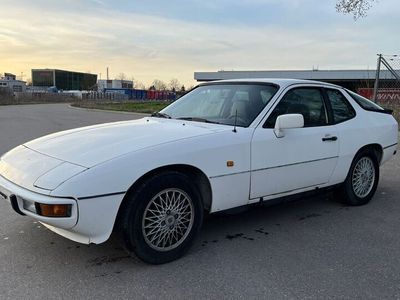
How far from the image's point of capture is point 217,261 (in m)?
3.70

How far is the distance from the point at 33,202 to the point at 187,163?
1219 millimetres

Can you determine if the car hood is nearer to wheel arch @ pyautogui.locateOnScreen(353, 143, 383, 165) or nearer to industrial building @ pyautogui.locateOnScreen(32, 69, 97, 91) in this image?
wheel arch @ pyautogui.locateOnScreen(353, 143, 383, 165)

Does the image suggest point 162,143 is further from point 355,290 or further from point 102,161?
point 355,290

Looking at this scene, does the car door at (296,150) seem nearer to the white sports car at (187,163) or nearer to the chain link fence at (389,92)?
the white sports car at (187,163)

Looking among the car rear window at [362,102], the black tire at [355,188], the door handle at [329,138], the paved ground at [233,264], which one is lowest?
the paved ground at [233,264]

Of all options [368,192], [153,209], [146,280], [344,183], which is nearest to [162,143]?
[153,209]

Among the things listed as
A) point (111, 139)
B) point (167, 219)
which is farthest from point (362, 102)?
point (111, 139)

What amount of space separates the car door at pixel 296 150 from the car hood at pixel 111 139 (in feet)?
1.54

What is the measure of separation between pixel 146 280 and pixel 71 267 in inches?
26.3

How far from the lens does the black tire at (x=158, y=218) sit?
3387 millimetres

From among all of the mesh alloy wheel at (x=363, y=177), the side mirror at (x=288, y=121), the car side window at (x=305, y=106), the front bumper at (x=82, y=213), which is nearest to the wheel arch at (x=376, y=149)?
the mesh alloy wheel at (x=363, y=177)

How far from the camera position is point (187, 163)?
3627 millimetres

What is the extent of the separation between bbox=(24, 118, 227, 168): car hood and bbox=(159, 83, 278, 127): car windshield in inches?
8.4

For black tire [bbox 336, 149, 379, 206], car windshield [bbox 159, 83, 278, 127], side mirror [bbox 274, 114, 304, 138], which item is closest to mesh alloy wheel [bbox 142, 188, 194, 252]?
car windshield [bbox 159, 83, 278, 127]
